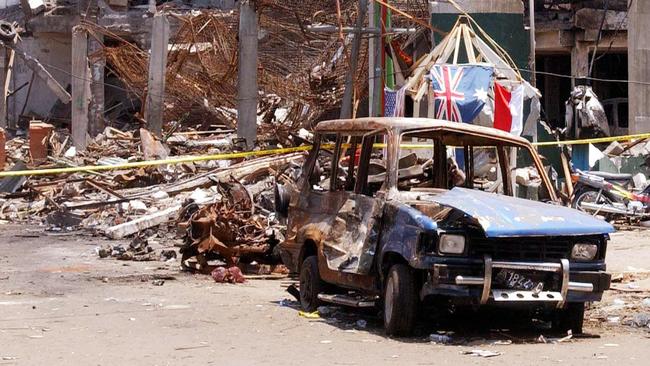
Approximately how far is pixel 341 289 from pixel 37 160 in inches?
613

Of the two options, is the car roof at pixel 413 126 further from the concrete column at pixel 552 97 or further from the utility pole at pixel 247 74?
the concrete column at pixel 552 97

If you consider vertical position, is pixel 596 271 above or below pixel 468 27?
below

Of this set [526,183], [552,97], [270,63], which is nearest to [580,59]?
[552,97]

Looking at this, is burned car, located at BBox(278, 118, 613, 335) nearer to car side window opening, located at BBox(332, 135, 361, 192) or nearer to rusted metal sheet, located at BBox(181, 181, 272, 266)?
car side window opening, located at BBox(332, 135, 361, 192)

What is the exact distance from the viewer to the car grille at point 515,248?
29.8ft

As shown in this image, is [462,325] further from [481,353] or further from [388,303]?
[481,353]

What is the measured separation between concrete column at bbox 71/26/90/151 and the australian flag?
11385 millimetres

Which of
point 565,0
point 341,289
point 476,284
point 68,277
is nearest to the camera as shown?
point 476,284

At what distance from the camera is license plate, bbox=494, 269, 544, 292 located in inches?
356

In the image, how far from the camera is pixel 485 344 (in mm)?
9109

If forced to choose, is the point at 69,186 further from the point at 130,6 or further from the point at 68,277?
the point at 130,6

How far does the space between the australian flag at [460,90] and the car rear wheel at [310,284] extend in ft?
19.7

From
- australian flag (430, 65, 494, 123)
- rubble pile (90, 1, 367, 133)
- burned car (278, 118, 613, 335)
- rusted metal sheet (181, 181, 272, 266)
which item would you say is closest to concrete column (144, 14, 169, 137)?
rubble pile (90, 1, 367, 133)

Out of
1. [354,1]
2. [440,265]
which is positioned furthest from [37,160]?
[440,265]
